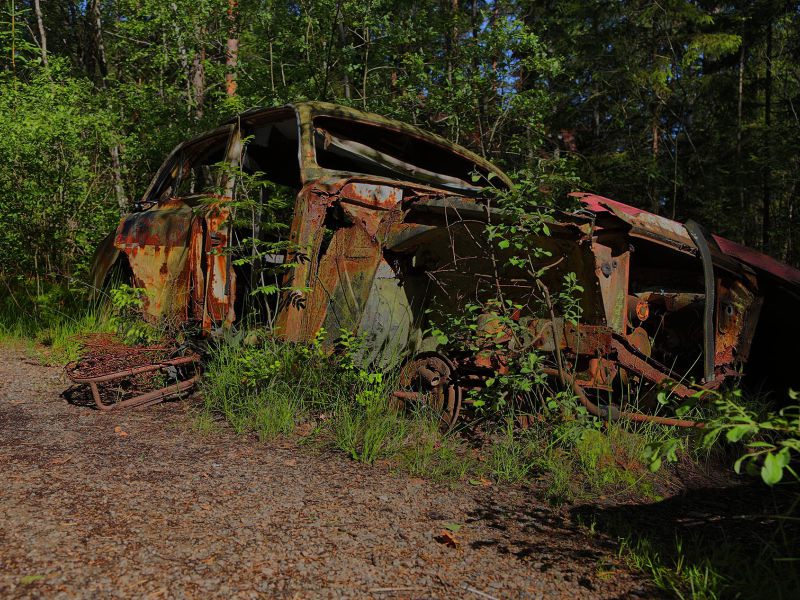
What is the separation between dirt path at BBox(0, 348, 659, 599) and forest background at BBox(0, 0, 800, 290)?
90.2 inches

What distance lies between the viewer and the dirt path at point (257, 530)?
1.91m

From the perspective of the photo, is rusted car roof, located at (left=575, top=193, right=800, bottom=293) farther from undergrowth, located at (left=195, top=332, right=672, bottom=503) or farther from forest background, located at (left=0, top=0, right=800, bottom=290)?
undergrowth, located at (left=195, top=332, right=672, bottom=503)

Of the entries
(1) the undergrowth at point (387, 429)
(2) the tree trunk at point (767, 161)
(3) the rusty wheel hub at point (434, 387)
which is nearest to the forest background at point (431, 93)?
(2) the tree trunk at point (767, 161)

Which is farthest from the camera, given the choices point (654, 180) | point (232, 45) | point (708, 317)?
point (654, 180)

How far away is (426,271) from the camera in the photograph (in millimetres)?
3664

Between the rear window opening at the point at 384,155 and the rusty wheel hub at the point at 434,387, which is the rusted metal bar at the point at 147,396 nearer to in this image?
the rusty wheel hub at the point at 434,387

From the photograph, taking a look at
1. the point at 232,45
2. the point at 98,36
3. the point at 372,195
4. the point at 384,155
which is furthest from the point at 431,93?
the point at 98,36

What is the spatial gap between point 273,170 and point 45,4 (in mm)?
15757

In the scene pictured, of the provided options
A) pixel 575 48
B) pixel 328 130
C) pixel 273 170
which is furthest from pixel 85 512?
pixel 575 48

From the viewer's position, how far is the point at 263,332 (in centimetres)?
393

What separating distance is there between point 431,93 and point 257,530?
7.33m

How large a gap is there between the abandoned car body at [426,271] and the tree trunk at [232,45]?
4429mm

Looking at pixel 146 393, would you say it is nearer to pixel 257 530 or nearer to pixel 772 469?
pixel 257 530

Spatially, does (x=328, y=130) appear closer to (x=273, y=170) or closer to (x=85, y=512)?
(x=273, y=170)
